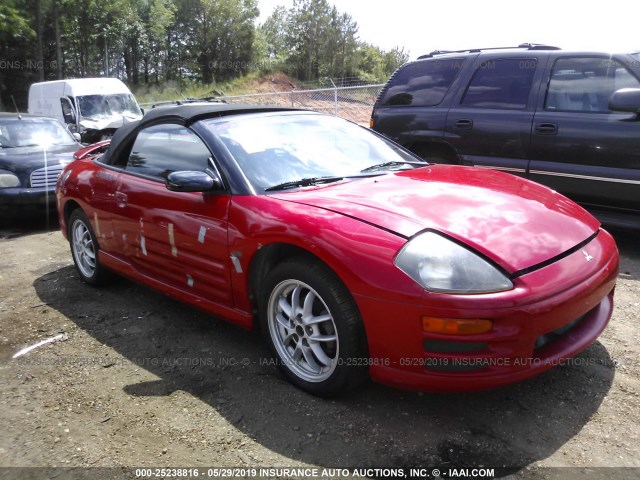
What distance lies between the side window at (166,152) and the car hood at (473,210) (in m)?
0.81

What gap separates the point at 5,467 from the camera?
235 cm

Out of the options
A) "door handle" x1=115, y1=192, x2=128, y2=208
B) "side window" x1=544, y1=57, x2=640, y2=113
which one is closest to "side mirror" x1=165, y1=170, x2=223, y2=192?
"door handle" x1=115, y1=192, x2=128, y2=208

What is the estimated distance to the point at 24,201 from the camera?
7008 mm

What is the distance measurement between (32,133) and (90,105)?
6047 millimetres

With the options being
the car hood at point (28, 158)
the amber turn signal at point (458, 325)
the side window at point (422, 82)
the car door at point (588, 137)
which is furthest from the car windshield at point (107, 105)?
the amber turn signal at point (458, 325)

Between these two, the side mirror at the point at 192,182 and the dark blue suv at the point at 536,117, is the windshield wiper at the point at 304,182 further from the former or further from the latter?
the dark blue suv at the point at 536,117

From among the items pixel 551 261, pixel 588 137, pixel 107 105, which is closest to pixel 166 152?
pixel 551 261

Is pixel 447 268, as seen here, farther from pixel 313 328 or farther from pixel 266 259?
pixel 266 259

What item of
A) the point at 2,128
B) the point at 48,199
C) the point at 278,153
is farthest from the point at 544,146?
the point at 2,128

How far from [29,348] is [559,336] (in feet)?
10.6

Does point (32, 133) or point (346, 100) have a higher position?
point (346, 100)

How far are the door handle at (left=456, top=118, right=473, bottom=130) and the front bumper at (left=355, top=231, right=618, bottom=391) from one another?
327 cm

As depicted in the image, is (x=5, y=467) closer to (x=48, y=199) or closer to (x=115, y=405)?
(x=115, y=405)

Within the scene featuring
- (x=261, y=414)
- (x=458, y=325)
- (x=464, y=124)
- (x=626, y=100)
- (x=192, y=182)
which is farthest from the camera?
(x=464, y=124)
